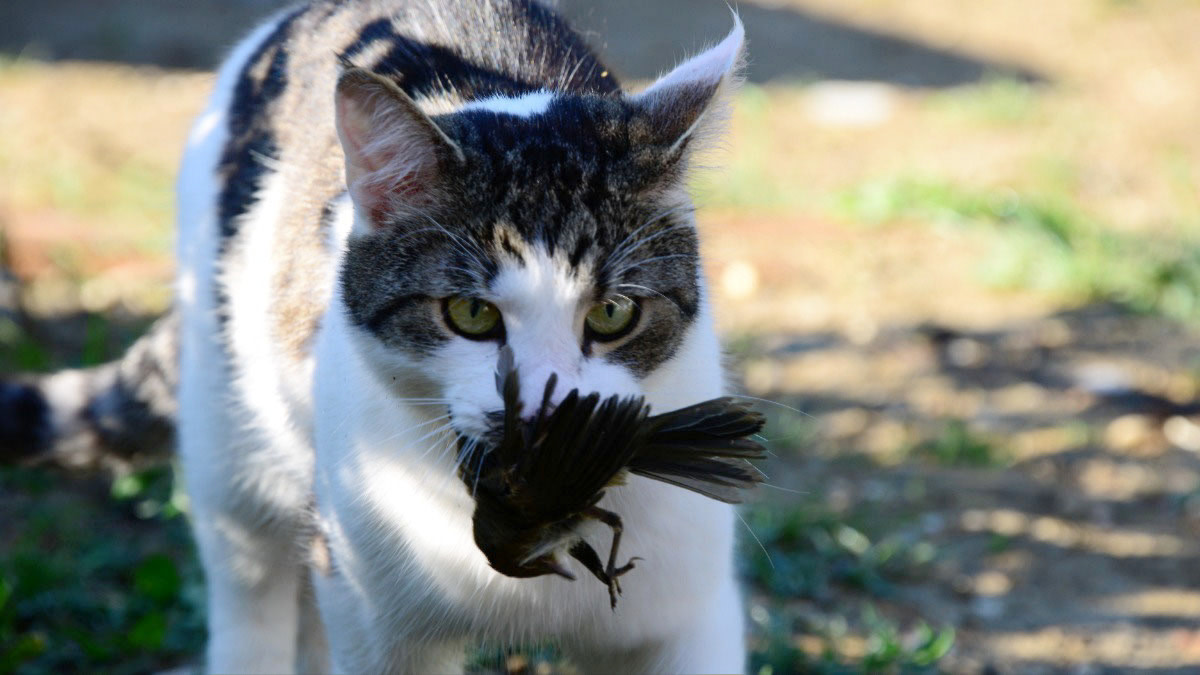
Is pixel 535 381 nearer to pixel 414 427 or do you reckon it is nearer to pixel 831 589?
pixel 414 427

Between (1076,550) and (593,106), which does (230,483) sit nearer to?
(593,106)

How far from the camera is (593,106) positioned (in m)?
2.05

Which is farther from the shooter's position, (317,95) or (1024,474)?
(1024,474)

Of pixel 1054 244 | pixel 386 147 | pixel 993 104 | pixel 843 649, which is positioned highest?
pixel 993 104

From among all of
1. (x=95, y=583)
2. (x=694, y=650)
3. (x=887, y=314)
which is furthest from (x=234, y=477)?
(x=887, y=314)

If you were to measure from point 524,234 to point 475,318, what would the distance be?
Result: 15 cm

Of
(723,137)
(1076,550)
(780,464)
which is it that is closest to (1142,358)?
(1076,550)

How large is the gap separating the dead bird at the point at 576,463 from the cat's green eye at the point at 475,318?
12 cm

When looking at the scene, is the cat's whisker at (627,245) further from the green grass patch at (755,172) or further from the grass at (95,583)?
the green grass patch at (755,172)

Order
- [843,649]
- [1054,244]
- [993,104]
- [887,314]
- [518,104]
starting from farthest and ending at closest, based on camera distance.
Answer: [993,104] → [1054,244] → [887,314] → [843,649] → [518,104]

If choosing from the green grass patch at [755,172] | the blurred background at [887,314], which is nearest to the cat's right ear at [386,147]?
the blurred background at [887,314]

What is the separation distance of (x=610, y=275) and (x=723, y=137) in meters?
0.42

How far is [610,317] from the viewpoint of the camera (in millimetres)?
1911

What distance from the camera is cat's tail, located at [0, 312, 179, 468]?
3.03 m
